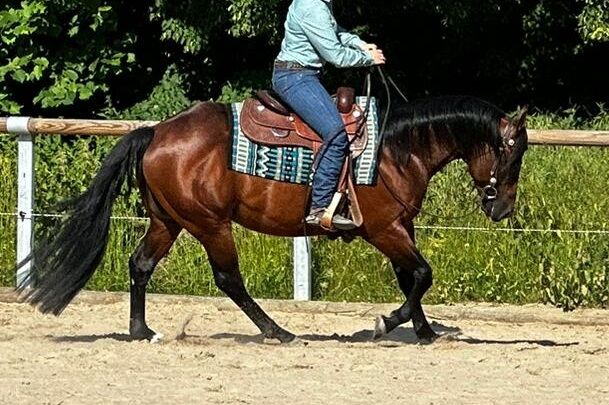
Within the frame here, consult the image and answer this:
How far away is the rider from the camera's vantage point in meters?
8.70

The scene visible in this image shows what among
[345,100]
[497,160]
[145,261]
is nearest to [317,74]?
[345,100]

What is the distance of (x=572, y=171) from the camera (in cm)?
1098

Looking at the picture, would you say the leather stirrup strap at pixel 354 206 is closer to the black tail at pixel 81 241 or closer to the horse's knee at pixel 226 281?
the horse's knee at pixel 226 281

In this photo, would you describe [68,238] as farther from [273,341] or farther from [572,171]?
[572,171]

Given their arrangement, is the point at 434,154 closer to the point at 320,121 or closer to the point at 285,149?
the point at 320,121

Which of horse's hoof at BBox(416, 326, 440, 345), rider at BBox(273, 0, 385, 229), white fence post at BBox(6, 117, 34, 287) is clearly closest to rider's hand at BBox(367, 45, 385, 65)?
rider at BBox(273, 0, 385, 229)

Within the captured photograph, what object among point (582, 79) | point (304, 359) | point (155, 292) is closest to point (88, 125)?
point (155, 292)

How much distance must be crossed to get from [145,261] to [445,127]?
82.9 inches

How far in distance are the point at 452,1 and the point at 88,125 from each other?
4406mm

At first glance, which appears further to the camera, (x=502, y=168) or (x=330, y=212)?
(x=502, y=168)

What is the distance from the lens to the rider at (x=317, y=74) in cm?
870

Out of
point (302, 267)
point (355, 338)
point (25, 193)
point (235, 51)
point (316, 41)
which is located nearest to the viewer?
point (316, 41)

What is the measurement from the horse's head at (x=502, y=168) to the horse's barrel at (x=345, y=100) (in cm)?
85

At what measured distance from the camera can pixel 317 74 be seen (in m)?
8.97
